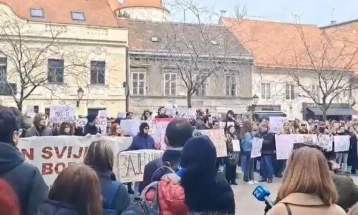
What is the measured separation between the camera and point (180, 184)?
464cm

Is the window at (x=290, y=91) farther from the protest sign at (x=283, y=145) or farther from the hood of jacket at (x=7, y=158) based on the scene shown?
the hood of jacket at (x=7, y=158)

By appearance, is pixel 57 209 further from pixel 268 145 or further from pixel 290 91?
pixel 290 91

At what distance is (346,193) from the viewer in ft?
15.5

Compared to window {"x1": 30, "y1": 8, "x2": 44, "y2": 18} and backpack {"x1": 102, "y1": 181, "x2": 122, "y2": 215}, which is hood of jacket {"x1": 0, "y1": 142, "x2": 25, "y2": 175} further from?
window {"x1": 30, "y1": 8, "x2": 44, "y2": 18}

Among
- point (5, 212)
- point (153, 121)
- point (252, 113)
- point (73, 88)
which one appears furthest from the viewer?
point (252, 113)

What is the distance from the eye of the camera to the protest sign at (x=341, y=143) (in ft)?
62.8

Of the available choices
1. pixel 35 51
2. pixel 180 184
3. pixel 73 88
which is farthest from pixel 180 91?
pixel 180 184

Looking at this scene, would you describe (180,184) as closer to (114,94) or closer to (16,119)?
(16,119)

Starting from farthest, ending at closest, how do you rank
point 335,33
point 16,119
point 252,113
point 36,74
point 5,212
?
point 335,33 → point 252,113 → point 36,74 → point 16,119 → point 5,212

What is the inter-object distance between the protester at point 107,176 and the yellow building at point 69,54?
29.5 m

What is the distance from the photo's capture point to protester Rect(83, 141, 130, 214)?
4.70m

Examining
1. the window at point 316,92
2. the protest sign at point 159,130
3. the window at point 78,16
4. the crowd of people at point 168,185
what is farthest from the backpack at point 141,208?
the window at point 316,92

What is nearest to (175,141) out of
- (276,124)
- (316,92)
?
(276,124)

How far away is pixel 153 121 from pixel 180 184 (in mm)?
11444
